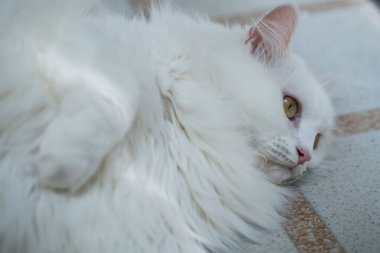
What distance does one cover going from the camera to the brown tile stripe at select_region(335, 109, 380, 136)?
1270 millimetres

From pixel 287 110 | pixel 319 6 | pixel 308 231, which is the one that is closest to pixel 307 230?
pixel 308 231

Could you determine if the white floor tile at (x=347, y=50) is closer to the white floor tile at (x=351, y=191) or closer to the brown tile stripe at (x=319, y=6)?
the brown tile stripe at (x=319, y=6)

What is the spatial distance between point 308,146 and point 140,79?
41cm

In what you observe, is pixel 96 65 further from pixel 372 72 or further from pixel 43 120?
pixel 372 72

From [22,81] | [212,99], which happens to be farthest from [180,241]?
[22,81]

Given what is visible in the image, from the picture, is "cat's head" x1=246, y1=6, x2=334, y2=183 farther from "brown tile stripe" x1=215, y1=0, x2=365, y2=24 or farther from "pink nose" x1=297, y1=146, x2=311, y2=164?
"brown tile stripe" x1=215, y1=0, x2=365, y2=24

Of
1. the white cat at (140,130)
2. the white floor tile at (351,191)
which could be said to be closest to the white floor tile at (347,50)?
the white floor tile at (351,191)

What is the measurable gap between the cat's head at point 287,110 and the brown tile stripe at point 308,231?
72 mm

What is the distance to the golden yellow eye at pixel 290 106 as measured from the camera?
3.29 ft

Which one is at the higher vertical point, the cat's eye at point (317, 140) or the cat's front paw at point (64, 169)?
the cat's front paw at point (64, 169)

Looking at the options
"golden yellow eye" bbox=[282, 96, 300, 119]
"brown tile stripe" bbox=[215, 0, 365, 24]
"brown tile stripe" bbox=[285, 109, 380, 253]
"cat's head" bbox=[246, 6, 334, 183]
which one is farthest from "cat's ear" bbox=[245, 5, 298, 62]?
"brown tile stripe" bbox=[215, 0, 365, 24]

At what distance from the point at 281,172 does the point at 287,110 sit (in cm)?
13

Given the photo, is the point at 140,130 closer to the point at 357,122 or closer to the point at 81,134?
the point at 81,134

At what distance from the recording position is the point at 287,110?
1.01 metres
